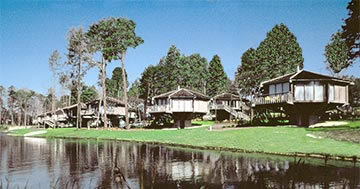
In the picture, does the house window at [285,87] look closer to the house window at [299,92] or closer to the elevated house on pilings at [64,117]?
the house window at [299,92]

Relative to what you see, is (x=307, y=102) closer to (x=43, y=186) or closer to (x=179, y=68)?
(x=43, y=186)

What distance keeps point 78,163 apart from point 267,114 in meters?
39.8

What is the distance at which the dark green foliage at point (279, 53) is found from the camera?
7699cm

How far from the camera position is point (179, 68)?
90.1 metres

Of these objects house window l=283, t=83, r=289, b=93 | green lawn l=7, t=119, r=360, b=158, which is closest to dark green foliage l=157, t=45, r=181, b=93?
green lawn l=7, t=119, r=360, b=158

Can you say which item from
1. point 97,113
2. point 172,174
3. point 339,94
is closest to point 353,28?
point 339,94

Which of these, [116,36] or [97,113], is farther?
[97,113]

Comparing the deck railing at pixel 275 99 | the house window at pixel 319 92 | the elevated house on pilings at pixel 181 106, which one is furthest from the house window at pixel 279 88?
the elevated house on pilings at pixel 181 106

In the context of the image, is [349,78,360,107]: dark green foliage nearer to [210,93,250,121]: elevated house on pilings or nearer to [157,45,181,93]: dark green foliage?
[210,93,250,121]: elevated house on pilings

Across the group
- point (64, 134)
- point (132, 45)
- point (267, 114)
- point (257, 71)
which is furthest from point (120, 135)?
point (257, 71)

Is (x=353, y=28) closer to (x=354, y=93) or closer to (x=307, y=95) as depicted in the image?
(x=307, y=95)

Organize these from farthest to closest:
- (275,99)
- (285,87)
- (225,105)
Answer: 1. (225,105)
2. (285,87)
3. (275,99)

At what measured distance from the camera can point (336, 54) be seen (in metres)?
81.2

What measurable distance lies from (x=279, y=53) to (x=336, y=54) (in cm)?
1474
